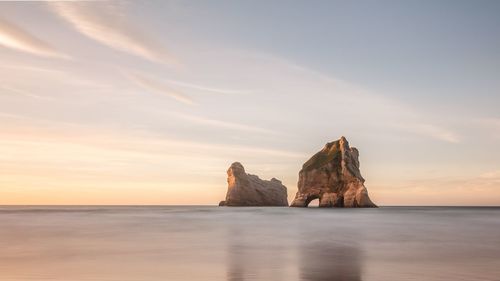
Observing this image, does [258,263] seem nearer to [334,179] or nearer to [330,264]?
[330,264]

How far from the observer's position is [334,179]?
140 metres

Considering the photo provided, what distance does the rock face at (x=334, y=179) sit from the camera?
437 ft

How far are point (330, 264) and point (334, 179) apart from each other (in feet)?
403

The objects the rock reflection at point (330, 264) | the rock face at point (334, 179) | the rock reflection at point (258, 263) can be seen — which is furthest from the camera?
the rock face at point (334, 179)

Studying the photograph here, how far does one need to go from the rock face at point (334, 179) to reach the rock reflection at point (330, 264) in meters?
108

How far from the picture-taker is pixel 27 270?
18.6m

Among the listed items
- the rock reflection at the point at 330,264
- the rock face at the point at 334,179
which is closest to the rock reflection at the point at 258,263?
the rock reflection at the point at 330,264

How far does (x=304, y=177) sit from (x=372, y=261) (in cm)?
12754

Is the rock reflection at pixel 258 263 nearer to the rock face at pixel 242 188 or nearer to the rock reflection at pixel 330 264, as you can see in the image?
the rock reflection at pixel 330 264

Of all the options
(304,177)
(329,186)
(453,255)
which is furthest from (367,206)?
(453,255)

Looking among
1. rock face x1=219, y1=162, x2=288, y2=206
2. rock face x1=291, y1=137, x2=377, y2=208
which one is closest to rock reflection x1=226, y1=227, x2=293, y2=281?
rock face x1=291, y1=137, x2=377, y2=208

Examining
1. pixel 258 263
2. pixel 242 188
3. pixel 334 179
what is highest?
pixel 334 179

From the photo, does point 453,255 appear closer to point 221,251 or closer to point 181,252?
point 221,251

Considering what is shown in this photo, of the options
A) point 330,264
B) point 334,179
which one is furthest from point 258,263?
point 334,179
